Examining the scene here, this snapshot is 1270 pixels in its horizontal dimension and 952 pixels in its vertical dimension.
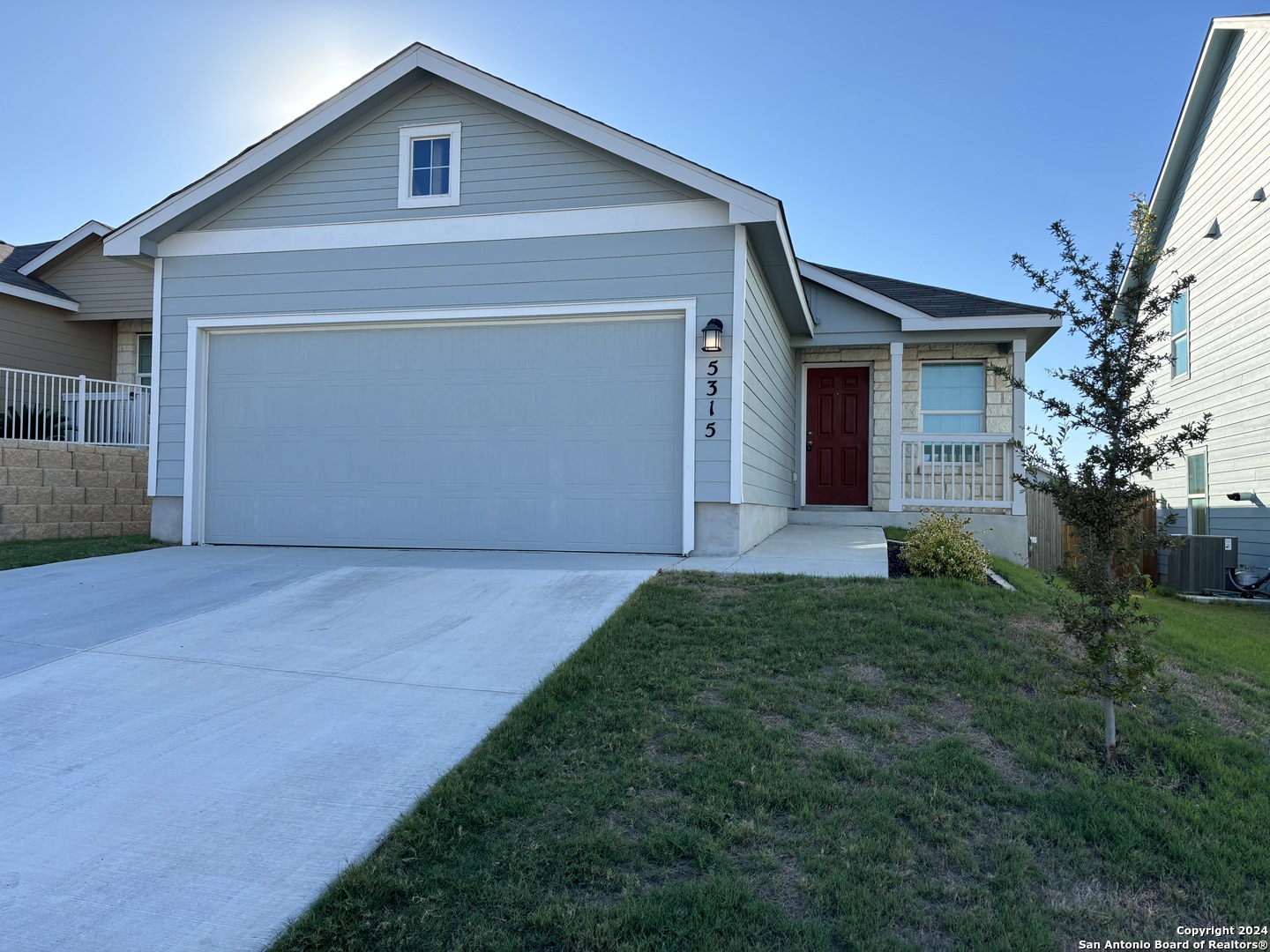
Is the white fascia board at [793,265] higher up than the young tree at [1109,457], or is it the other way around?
the white fascia board at [793,265]

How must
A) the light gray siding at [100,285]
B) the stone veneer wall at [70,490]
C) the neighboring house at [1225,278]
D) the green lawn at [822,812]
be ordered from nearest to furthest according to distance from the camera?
the green lawn at [822,812], the stone veneer wall at [70,490], the neighboring house at [1225,278], the light gray siding at [100,285]

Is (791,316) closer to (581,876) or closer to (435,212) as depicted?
(435,212)

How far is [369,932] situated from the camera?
98.3 inches

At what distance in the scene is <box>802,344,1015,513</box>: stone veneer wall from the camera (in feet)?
38.2

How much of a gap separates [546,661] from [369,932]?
2.39 metres

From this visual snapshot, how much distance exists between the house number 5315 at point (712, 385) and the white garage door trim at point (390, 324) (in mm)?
142

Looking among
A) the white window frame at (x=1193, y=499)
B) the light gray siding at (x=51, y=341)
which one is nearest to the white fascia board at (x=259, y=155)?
the light gray siding at (x=51, y=341)

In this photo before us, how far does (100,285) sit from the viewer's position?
14422 millimetres

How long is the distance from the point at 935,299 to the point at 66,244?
14.2 metres

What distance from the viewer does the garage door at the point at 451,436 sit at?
26.9 ft

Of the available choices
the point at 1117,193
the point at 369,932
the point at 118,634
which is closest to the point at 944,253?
the point at 1117,193

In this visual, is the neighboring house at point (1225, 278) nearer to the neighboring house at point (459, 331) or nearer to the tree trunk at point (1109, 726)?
the neighboring house at point (459, 331)

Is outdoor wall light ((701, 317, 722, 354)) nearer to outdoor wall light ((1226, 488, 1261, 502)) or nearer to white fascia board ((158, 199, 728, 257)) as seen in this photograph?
white fascia board ((158, 199, 728, 257))

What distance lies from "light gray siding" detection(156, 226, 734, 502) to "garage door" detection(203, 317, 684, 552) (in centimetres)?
30
